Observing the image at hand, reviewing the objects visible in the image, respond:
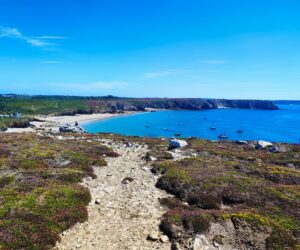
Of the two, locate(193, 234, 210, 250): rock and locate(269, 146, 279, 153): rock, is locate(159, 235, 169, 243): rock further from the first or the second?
locate(269, 146, 279, 153): rock

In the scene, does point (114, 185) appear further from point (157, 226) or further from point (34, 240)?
point (34, 240)

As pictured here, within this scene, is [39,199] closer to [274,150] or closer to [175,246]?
[175,246]

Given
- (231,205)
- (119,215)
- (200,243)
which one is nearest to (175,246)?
(200,243)

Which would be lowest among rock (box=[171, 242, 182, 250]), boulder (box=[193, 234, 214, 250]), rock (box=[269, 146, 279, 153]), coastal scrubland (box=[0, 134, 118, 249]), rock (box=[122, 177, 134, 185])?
rock (box=[269, 146, 279, 153])

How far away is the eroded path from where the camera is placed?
15078mm

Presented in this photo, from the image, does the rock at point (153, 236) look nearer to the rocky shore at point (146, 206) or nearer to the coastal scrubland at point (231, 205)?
the rocky shore at point (146, 206)

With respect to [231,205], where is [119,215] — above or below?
above

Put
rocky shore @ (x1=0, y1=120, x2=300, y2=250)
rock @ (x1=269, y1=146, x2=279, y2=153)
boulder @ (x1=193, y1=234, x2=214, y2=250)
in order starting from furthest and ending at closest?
rock @ (x1=269, y1=146, x2=279, y2=153) → rocky shore @ (x1=0, y1=120, x2=300, y2=250) → boulder @ (x1=193, y1=234, x2=214, y2=250)

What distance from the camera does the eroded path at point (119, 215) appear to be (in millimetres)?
15078

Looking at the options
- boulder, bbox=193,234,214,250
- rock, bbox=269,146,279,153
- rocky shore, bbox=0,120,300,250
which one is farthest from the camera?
rock, bbox=269,146,279,153

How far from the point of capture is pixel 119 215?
18.1 metres

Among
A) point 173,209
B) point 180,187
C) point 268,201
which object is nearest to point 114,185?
point 180,187

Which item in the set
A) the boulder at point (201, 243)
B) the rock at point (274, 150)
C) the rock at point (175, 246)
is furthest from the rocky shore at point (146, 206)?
the rock at point (274, 150)

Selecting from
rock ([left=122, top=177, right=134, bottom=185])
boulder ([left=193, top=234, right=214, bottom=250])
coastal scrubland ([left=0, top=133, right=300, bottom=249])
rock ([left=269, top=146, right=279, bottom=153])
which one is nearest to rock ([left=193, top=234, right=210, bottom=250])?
boulder ([left=193, top=234, right=214, bottom=250])
